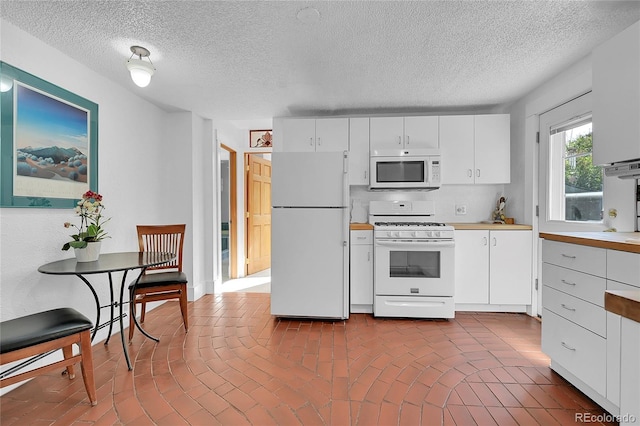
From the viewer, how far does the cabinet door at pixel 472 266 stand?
3062 mm

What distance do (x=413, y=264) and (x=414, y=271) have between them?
7 cm

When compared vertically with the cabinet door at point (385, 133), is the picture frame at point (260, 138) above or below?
above

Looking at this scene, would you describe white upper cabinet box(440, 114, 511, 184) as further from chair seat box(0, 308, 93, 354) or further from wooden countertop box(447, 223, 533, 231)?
chair seat box(0, 308, 93, 354)

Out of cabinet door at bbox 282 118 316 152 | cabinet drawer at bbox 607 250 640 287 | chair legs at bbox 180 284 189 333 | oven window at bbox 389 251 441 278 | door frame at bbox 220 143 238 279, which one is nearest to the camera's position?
cabinet drawer at bbox 607 250 640 287

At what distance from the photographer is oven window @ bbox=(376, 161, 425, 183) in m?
3.25

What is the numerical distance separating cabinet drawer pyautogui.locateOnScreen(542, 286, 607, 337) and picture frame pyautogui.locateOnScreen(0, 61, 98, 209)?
3512 millimetres

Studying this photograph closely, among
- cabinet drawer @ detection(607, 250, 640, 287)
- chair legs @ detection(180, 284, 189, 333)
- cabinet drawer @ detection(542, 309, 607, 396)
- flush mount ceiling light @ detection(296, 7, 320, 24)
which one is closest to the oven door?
cabinet drawer @ detection(542, 309, 607, 396)

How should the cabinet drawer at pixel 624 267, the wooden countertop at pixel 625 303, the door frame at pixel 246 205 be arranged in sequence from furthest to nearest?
the door frame at pixel 246 205 → the cabinet drawer at pixel 624 267 → the wooden countertop at pixel 625 303

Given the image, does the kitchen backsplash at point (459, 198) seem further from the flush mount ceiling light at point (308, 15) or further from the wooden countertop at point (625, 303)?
the wooden countertop at point (625, 303)

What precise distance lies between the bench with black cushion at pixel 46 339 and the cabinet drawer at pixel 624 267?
2.85m

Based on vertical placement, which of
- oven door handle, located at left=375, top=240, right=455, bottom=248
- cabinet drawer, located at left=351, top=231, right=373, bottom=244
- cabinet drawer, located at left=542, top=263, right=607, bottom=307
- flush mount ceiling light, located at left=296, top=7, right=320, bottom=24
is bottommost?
cabinet drawer, located at left=542, top=263, right=607, bottom=307

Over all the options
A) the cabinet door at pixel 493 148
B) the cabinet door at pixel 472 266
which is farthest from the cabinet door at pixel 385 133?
the cabinet door at pixel 472 266

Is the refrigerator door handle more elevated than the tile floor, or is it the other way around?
the refrigerator door handle

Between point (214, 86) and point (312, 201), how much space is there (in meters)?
1.46
